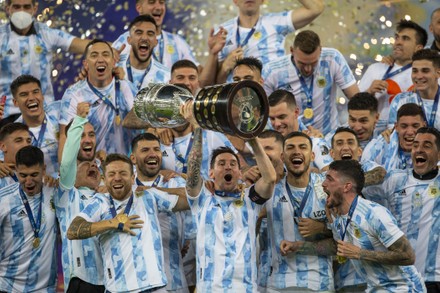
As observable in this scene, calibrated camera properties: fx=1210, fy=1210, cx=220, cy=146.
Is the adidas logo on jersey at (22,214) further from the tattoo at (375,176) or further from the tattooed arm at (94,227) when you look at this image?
the tattoo at (375,176)

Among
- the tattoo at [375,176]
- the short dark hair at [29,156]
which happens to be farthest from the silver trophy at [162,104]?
the tattoo at [375,176]

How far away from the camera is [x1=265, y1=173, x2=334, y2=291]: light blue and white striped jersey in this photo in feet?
27.8

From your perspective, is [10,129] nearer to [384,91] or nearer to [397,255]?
[384,91]

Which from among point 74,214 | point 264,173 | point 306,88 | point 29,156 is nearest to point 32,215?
point 74,214

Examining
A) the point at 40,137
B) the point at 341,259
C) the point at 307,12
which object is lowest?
the point at 341,259

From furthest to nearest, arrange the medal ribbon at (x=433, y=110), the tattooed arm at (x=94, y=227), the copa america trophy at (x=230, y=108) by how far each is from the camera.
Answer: the medal ribbon at (x=433, y=110)
the tattooed arm at (x=94, y=227)
the copa america trophy at (x=230, y=108)

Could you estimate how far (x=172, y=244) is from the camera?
8906 millimetres

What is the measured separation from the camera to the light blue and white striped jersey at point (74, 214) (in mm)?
8648

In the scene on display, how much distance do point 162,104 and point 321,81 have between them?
3183mm

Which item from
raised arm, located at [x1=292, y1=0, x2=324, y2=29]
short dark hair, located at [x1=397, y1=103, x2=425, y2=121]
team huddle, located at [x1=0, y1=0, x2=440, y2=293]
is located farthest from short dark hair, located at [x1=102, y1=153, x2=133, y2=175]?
raised arm, located at [x1=292, y1=0, x2=324, y2=29]

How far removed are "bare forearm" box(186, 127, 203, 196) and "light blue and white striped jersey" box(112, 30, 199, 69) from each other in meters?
2.57

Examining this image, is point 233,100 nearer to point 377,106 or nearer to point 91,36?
point 377,106

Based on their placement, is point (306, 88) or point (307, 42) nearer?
point (307, 42)

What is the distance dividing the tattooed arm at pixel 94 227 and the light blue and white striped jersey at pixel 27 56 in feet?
8.09
